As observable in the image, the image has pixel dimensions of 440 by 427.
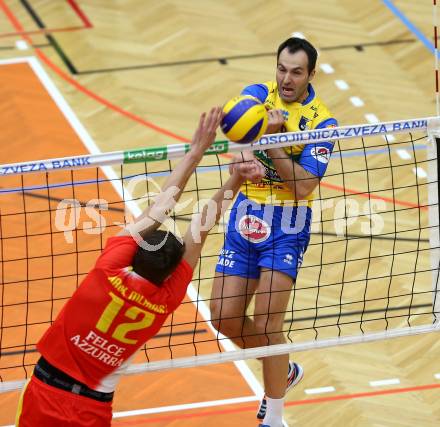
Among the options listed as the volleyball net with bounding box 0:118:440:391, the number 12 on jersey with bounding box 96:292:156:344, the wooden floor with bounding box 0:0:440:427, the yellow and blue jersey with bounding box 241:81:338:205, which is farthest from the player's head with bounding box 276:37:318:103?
the number 12 on jersey with bounding box 96:292:156:344

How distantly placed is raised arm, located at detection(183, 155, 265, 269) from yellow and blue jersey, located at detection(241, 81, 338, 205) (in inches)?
28.4

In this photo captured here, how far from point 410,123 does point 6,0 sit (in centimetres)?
912

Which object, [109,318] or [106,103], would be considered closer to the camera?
[109,318]

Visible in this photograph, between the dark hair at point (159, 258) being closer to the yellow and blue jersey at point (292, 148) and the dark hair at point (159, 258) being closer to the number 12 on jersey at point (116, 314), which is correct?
the number 12 on jersey at point (116, 314)

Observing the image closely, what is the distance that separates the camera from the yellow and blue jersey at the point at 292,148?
309 inches

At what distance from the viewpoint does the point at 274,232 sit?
812 centimetres

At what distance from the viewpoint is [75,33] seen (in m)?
14.8

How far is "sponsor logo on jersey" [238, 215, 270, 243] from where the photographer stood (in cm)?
812

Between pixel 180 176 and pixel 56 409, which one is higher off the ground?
pixel 180 176

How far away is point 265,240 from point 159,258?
1.73m

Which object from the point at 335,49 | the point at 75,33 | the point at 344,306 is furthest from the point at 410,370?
the point at 75,33

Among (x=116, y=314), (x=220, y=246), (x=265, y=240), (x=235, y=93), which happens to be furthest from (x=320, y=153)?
(x=235, y=93)

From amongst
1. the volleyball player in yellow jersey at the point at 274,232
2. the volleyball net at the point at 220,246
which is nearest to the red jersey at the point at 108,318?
the volleyball net at the point at 220,246

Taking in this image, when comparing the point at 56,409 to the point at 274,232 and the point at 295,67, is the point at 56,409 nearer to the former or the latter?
the point at 274,232
